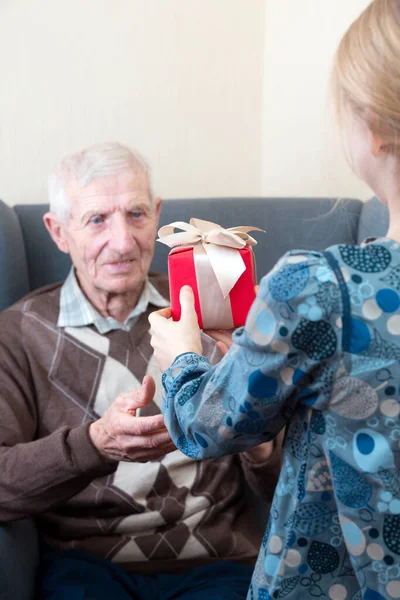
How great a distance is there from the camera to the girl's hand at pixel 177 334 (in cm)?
83

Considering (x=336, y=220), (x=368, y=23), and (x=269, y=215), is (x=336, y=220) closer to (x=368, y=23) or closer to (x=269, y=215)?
(x=269, y=215)

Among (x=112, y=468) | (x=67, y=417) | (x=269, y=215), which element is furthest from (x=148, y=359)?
(x=269, y=215)

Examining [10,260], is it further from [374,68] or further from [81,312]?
[374,68]

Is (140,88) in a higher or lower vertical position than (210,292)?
higher

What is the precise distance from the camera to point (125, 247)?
1366mm

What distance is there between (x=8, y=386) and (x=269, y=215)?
777 mm

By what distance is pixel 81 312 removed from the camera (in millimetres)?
1378

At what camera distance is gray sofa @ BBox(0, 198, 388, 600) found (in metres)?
1.50

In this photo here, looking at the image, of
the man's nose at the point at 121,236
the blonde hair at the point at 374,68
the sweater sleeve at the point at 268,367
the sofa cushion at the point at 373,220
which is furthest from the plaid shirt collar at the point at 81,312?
the blonde hair at the point at 374,68

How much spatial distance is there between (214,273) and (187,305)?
6 centimetres

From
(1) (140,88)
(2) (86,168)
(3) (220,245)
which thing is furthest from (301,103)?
(3) (220,245)

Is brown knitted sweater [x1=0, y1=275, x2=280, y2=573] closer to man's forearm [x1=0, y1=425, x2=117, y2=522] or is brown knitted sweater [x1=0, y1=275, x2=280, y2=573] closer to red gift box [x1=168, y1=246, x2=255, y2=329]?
man's forearm [x1=0, y1=425, x2=117, y2=522]

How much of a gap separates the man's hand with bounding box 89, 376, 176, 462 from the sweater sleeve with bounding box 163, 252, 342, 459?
0.92ft

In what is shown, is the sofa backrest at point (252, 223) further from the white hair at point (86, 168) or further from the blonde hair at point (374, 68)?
the blonde hair at point (374, 68)
